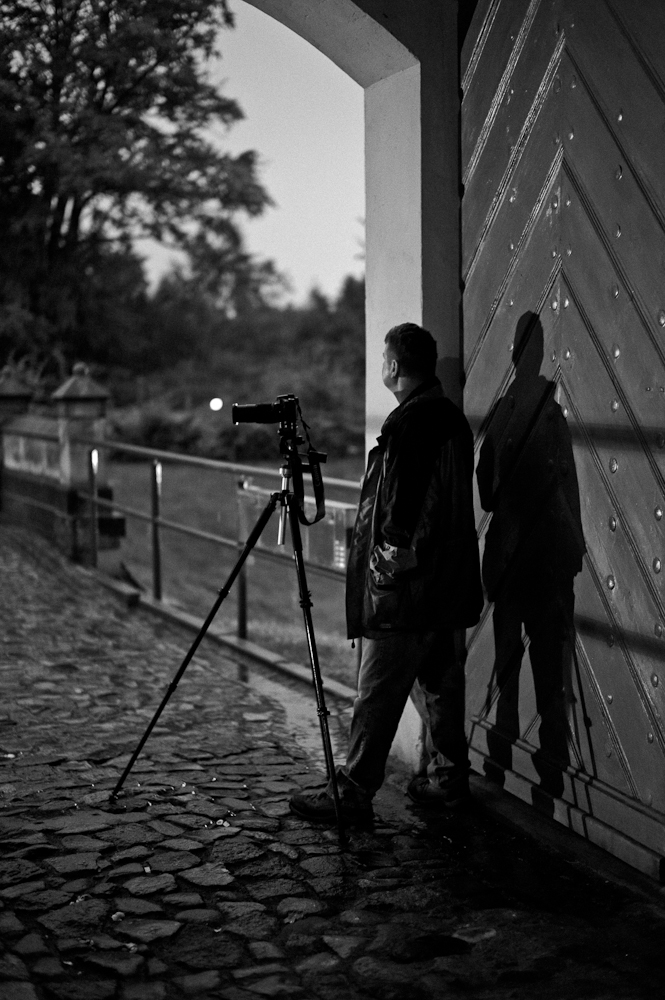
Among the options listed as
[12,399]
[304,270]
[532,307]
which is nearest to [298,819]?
[532,307]

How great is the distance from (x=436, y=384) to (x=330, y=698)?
7.93 feet

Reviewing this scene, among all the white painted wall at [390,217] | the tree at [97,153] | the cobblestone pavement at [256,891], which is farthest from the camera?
the tree at [97,153]

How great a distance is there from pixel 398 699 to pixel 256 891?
83 cm

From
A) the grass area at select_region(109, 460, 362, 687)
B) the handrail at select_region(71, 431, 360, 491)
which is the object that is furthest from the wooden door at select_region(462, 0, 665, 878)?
the grass area at select_region(109, 460, 362, 687)

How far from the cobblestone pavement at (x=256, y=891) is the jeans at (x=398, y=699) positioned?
0.66 feet

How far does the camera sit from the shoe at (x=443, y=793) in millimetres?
4152

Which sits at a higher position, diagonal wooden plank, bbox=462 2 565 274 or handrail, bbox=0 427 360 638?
diagonal wooden plank, bbox=462 2 565 274

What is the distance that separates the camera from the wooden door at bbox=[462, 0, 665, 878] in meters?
3.45

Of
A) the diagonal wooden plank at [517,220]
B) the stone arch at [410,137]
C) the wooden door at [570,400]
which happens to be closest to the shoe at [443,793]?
the wooden door at [570,400]

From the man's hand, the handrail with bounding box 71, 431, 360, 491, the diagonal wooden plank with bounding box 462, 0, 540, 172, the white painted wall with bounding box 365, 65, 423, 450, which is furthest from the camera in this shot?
the handrail with bounding box 71, 431, 360, 491

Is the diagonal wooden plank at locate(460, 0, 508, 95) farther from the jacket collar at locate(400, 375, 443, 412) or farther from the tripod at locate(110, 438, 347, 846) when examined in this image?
the tripod at locate(110, 438, 347, 846)

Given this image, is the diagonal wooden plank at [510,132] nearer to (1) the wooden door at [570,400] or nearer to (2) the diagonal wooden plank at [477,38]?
(1) the wooden door at [570,400]

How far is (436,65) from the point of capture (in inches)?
173

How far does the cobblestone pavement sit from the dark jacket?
2.46 feet
